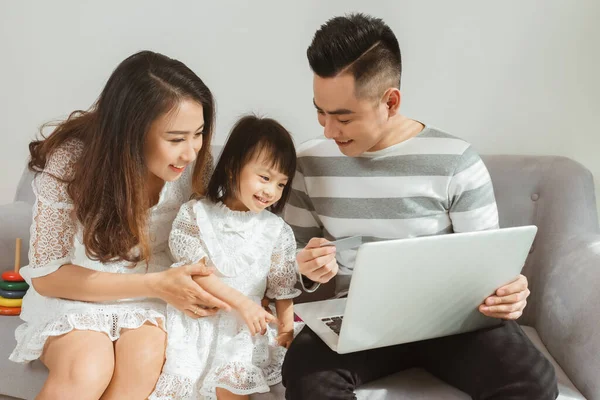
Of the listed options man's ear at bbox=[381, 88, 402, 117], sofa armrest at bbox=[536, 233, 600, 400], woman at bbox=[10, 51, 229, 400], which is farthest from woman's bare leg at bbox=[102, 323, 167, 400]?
sofa armrest at bbox=[536, 233, 600, 400]

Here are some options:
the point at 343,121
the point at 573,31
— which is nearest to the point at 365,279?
the point at 343,121

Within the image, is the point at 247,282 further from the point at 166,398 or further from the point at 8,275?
the point at 8,275

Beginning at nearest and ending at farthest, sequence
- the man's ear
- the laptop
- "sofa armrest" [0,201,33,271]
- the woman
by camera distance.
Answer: the laptop → the woman → the man's ear → "sofa armrest" [0,201,33,271]

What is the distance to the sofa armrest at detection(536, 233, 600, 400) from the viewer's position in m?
1.40

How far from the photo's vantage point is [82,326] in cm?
139

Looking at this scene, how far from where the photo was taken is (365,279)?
45.6 inches

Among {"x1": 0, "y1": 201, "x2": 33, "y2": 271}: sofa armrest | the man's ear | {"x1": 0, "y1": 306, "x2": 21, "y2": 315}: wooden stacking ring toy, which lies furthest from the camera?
{"x1": 0, "y1": 201, "x2": 33, "y2": 271}: sofa armrest

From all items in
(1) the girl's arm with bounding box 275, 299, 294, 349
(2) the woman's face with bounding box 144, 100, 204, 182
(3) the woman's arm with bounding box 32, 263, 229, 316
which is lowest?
(1) the girl's arm with bounding box 275, 299, 294, 349

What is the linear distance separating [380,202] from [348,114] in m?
0.23

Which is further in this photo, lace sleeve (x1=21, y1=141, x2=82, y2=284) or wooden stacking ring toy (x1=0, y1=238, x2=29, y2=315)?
wooden stacking ring toy (x1=0, y1=238, x2=29, y2=315)

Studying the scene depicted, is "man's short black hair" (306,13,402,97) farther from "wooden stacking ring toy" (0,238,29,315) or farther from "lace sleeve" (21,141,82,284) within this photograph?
"wooden stacking ring toy" (0,238,29,315)

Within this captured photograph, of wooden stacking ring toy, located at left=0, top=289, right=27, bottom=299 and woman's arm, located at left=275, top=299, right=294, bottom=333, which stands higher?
woman's arm, located at left=275, top=299, right=294, bottom=333

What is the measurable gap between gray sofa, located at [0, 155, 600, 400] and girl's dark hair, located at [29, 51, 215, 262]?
328 mm

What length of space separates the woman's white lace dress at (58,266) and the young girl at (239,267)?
0.10 m
